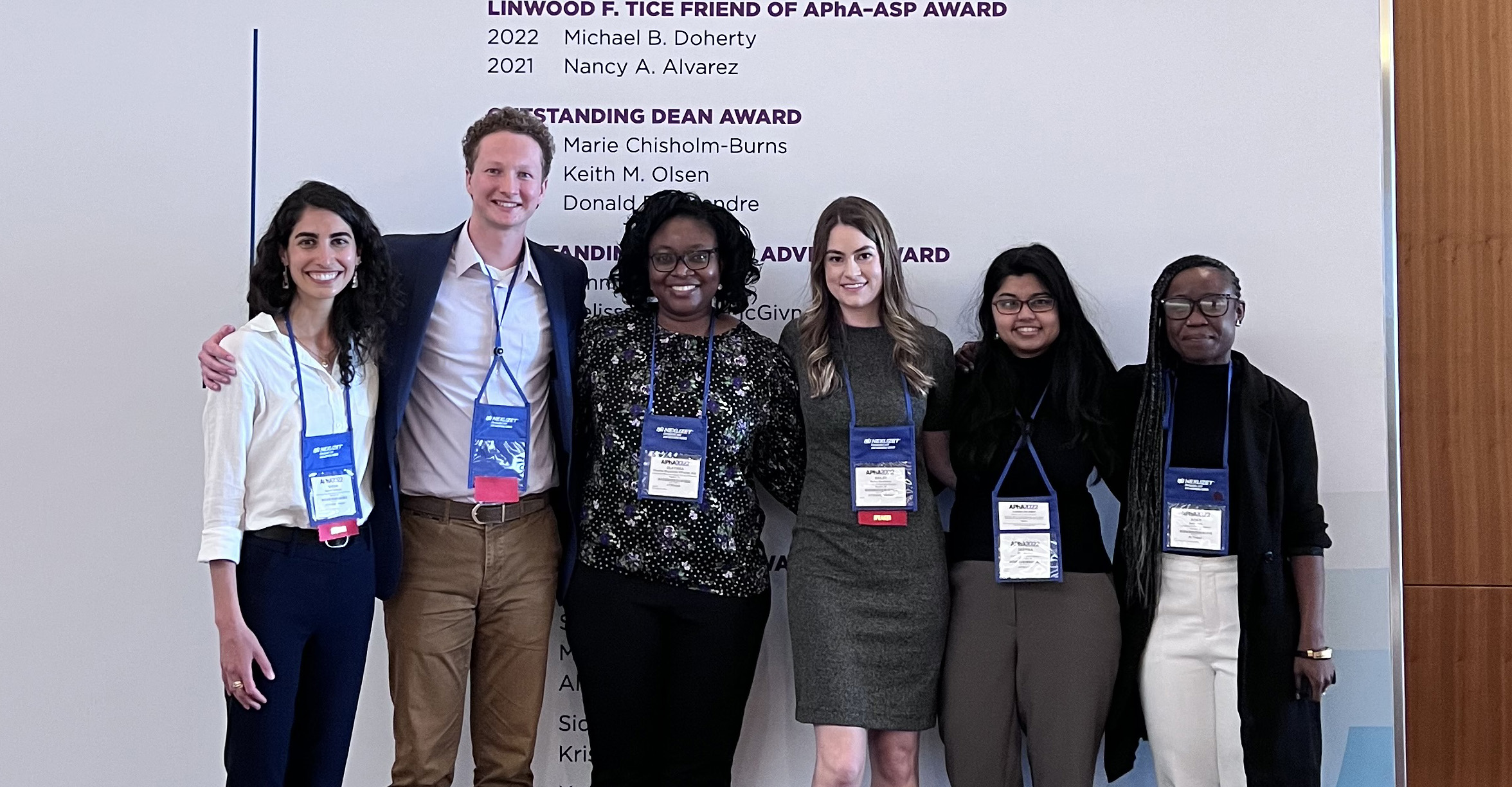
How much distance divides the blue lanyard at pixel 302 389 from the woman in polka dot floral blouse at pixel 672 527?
54 centimetres

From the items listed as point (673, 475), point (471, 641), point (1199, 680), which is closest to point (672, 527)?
point (673, 475)

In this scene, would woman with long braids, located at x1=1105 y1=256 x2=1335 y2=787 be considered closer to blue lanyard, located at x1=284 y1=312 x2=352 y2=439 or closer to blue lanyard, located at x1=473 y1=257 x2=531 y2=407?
blue lanyard, located at x1=473 y1=257 x2=531 y2=407

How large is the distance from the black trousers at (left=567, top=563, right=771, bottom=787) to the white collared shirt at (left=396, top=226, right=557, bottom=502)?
0.36m

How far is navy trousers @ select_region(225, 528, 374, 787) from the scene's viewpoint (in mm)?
2127

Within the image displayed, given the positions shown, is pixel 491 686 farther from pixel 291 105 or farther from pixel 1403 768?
pixel 1403 768

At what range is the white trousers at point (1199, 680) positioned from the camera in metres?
2.42

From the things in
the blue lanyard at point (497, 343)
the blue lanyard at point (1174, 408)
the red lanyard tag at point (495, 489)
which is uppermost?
the blue lanyard at point (497, 343)

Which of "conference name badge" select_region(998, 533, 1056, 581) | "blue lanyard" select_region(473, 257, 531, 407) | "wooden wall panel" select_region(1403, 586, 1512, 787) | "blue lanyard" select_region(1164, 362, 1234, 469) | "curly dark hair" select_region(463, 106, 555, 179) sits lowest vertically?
"wooden wall panel" select_region(1403, 586, 1512, 787)

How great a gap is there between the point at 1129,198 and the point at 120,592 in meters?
2.96

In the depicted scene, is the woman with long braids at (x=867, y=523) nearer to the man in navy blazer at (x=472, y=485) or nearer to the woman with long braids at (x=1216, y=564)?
the woman with long braids at (x=1216, y=564)

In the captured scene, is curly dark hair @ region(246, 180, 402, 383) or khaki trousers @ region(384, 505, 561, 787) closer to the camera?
curly dark hair @ region(246, 180, 402, 383)

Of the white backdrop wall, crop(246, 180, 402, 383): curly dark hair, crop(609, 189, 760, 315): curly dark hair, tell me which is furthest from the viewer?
the white backdrop wall

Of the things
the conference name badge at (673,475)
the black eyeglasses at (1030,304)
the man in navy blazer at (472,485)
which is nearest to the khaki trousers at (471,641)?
the man in navy blazer at (472,485)

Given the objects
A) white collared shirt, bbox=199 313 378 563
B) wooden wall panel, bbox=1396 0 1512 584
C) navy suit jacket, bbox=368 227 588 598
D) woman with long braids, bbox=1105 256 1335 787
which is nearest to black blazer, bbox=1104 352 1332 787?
woman with long braids, bbox=1105 256 1335 787
